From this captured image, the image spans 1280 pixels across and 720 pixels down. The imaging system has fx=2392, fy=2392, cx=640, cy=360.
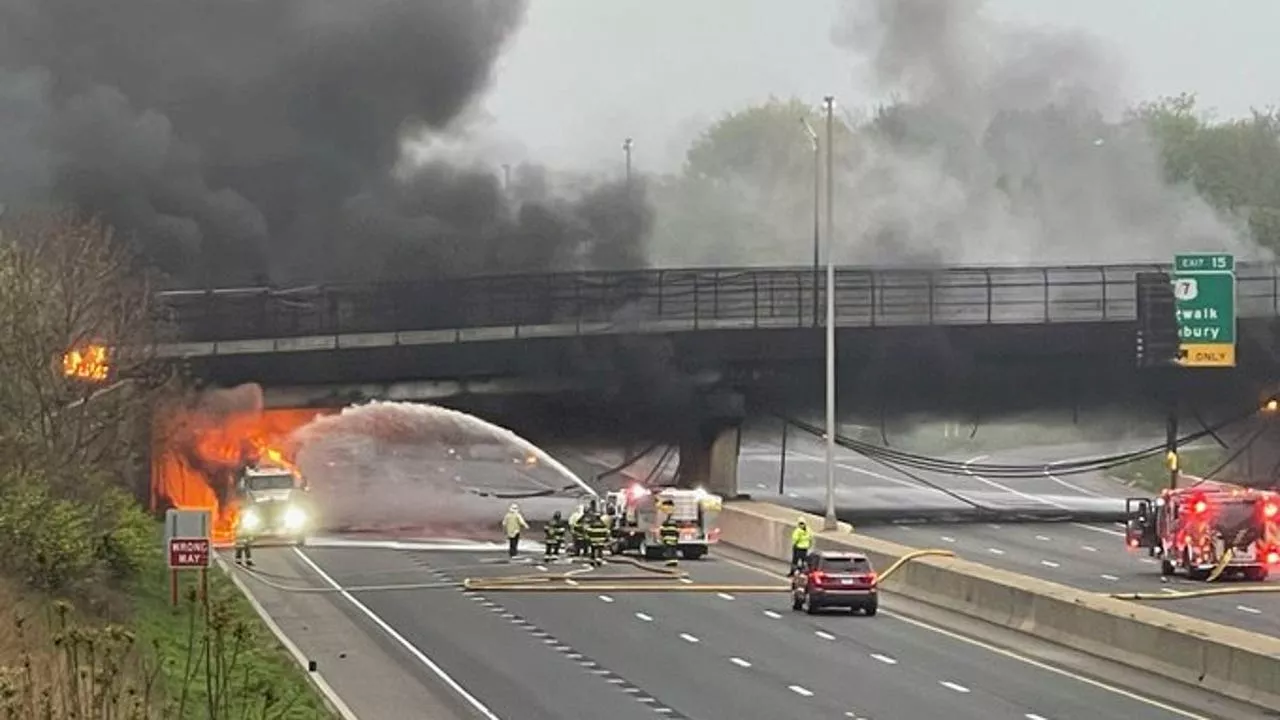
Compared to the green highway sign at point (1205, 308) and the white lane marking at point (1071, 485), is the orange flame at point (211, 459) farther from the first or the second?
the white lane marking at point (1071, 485)

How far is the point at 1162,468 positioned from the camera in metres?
90.6

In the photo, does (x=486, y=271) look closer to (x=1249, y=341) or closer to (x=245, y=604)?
(x=1249, y=341)

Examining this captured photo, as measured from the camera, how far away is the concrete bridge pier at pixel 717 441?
204ft

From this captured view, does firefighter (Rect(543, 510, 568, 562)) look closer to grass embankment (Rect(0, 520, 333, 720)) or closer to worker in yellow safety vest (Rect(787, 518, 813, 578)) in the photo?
worker in yellow safety vest (Rect(787, 518, 813, 578))

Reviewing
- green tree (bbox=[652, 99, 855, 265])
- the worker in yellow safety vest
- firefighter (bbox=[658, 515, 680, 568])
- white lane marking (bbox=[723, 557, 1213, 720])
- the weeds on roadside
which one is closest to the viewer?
the weeds on roadside

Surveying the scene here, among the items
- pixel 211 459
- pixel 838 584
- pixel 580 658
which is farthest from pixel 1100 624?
pixel 211 459

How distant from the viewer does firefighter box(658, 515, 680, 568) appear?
51719mm

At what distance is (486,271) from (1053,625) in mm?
31596

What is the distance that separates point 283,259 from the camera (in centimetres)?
6250

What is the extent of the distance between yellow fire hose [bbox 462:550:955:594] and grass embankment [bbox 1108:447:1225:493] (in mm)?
40341

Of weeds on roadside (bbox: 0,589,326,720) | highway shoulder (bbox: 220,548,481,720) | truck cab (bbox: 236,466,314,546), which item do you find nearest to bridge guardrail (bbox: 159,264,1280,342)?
truck cab (bbox: 236,466,314,546)

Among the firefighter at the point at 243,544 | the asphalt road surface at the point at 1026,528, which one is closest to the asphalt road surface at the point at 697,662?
the firefighter at the point at 243,544

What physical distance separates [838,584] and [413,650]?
8682 mm

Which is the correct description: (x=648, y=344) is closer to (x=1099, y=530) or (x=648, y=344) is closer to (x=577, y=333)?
(x=577, y=333)
